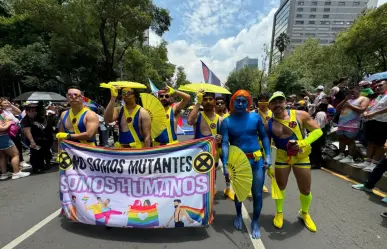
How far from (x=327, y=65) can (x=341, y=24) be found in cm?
8585

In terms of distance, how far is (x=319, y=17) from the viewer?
97.4 m

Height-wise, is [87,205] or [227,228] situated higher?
[87,205]

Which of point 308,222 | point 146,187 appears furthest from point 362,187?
point 146,187

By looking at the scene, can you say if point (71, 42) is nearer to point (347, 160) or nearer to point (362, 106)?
point (362, 106)

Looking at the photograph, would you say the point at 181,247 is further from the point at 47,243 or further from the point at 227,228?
the point at 47,243

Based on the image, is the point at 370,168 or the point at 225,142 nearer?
the point at 225,142

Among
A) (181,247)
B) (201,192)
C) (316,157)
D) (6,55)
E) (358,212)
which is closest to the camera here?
(181,247)

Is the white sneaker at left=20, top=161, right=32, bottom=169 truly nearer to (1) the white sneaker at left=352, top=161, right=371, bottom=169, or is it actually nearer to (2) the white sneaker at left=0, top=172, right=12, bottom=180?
(2) the white sneaker at left=0, top=172, right=12, bottom=180

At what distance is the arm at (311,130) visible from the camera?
2.86 m

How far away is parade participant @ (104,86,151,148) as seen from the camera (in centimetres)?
342

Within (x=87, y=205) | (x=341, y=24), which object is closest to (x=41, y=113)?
(x=87, y=205)

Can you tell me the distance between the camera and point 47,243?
9.00 feet

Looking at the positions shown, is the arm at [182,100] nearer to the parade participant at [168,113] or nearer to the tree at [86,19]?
the parade participant at [168,113]

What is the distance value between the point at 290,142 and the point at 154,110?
2.18 m
